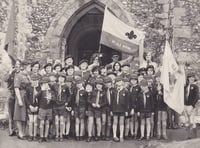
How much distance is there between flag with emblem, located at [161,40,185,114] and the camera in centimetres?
1098

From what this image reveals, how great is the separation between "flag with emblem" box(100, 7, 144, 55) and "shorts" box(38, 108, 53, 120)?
2.10m

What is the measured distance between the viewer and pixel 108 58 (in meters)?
A: 16.3

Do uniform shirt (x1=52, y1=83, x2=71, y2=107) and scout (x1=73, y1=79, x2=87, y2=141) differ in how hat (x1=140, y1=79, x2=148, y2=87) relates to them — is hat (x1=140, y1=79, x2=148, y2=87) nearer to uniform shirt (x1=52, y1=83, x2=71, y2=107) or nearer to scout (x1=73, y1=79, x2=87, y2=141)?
scout (x1=73, y1=79, x2=87, y2=141)

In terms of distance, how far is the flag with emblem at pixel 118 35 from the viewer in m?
12.0

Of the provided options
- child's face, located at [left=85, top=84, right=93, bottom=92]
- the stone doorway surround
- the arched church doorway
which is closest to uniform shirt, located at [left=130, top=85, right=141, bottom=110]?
child's face, located at [left=85, top=84, right=93, bottom=92]

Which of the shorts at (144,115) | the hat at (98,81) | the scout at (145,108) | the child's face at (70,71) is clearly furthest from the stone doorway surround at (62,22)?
the shorts at (144,115)

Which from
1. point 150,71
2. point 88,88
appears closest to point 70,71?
point 88,88

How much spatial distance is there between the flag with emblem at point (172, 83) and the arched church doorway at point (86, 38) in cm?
476

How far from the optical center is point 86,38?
17016 millimetres

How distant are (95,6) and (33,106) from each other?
5023 mm

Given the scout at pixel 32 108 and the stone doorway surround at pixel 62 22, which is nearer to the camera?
Answer: the scout at pixel 32 108

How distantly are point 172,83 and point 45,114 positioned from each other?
2.91 m

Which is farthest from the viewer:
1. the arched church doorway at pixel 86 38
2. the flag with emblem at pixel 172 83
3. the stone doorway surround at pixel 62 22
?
the arched church doorway at pixel 86 38

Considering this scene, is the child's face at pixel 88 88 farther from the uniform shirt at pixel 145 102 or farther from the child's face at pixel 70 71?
the uniform shirt at pixel 145 102
